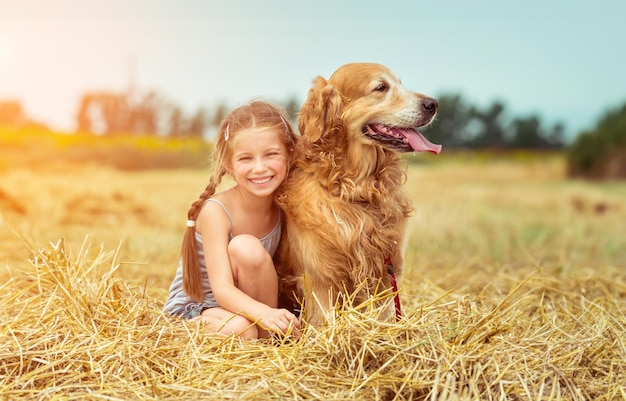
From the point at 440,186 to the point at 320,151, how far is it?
26.3 ft

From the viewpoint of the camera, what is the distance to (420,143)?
11.0 ft

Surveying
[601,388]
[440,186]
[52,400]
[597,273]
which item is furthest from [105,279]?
[440,186]

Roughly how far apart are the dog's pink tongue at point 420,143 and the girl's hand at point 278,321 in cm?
106

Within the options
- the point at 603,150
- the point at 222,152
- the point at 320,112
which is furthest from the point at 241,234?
the point at 603,150

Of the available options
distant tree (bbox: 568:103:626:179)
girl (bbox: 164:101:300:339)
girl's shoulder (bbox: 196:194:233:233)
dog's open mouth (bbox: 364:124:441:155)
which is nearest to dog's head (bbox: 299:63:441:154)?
dog's open mouth (bbox: 364:124:441:155)

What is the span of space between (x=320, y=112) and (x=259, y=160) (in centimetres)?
39

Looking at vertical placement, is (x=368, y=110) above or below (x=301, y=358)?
above

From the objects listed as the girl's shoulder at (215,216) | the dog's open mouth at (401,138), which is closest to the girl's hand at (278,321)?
the girl's shoulder at (215,216)

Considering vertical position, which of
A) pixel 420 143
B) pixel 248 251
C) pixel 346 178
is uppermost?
pixel 420 143

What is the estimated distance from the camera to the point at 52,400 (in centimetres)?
255

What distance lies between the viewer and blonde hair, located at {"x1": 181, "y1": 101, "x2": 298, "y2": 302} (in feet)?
11.0

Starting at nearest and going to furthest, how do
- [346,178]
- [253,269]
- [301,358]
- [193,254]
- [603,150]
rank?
[301,358] < [253,269] < [346,178] < [193,254] < [603,150]

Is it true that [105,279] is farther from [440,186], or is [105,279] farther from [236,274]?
[440,186]

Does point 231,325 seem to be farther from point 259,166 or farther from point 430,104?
point 430,104
